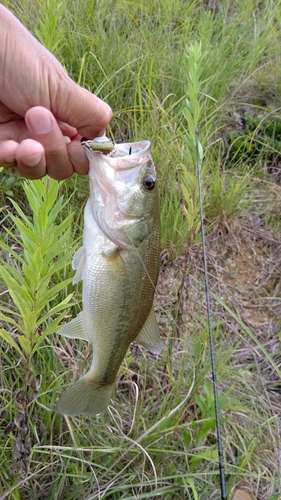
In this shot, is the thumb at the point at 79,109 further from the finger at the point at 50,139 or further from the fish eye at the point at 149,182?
the fish eye at the point at 149,182

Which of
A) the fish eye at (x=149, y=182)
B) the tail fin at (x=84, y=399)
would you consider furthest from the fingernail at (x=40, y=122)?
the tail fin at (x=84, y=399)

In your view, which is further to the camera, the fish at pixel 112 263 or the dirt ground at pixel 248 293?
the dirt ground at pixel 248 293

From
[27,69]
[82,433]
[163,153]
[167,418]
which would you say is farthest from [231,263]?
[27,69]

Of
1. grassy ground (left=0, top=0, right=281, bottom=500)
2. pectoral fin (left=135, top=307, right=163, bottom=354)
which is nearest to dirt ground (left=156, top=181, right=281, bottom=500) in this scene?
grassy ground (left=0, top=0, right=281, bottom=500)

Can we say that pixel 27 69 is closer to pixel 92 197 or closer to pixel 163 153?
pixel 92 197

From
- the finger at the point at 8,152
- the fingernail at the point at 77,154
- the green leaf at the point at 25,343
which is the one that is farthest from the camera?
the fingernail at the point at 77,154

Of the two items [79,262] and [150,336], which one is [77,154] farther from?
[150,336]

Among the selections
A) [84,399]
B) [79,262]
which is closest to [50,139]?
[79,262]
